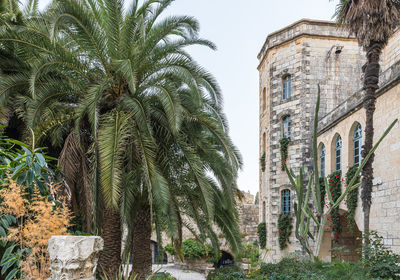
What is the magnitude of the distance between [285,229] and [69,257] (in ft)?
46.7

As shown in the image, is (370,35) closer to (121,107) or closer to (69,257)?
(121,107)

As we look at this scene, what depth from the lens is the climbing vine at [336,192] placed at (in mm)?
14188

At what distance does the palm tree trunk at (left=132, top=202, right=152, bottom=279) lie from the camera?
10133 mm

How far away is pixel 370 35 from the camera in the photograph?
10758 millimetres

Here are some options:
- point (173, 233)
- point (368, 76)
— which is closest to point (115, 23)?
point (173, 233)

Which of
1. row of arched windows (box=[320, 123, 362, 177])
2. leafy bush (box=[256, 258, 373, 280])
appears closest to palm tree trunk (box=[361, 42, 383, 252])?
leafy bush (box=[256, 258, 373, 280])

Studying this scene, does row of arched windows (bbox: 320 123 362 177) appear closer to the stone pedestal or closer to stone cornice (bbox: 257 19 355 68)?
stone cornice (bbox: 257 19 355 68)

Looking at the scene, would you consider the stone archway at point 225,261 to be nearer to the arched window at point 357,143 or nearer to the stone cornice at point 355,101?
the stone cornice at point 355,101

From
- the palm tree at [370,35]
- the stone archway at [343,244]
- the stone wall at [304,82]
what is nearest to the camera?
the palm tree at [370,35]

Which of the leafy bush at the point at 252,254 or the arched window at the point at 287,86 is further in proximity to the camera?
the leafy bush at the point at 252,254

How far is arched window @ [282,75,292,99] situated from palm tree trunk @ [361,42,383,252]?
7.87 meters

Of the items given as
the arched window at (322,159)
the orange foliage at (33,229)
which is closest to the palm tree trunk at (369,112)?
the arched window at (322,159)

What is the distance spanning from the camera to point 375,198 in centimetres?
1164

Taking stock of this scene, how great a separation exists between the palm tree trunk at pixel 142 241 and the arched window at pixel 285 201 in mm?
9582
